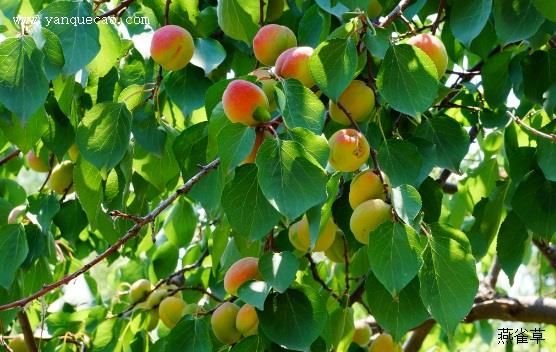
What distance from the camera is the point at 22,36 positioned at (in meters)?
1.10

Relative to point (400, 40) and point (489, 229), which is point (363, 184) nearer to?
point (400, 40)

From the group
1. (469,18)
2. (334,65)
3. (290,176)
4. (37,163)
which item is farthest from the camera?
(37,163)

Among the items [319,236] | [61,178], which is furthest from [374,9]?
[61,178]

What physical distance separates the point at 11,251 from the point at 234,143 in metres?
0.67

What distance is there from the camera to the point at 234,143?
886 mm

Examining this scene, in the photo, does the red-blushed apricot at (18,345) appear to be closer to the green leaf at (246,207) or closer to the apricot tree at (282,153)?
the apricot tree at (282,153)

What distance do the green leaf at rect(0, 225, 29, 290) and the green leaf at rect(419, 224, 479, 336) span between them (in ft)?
2.35

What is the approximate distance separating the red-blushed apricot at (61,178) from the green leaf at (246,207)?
2.39 feet

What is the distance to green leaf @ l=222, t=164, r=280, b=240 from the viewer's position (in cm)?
92

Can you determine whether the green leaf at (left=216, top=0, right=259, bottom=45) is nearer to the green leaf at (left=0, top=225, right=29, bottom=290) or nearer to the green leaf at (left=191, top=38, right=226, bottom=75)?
the green leaf at (left=191, top=38, right=226, bottom=75)

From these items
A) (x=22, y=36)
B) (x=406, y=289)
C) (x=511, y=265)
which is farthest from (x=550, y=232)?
(x=22, y=36)

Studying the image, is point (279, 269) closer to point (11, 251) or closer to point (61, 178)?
point (11, 251)

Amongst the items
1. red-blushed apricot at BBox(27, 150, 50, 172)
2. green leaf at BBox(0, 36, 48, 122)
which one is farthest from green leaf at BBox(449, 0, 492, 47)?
red-blushed apricot at BBox(27, 150, 50, 172)

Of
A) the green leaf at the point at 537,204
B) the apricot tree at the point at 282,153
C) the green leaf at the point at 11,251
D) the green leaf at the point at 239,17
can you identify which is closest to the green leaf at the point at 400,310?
the apricot tree at the point at 282,153
